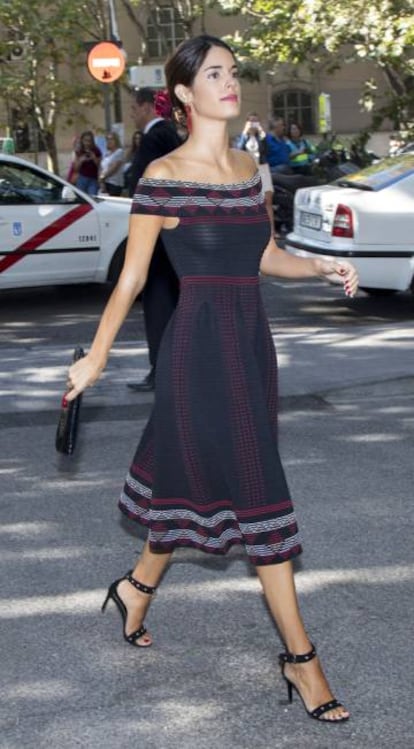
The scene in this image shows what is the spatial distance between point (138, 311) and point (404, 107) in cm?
1259

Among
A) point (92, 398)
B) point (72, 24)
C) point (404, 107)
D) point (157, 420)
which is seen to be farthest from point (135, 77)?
point (157, 420)

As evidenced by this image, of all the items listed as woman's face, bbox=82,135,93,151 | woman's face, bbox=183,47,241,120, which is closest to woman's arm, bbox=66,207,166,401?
woman's face, bbox=183,47,241,120

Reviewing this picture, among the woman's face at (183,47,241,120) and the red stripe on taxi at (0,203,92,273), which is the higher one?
the woman's face at (183,47,241,120)

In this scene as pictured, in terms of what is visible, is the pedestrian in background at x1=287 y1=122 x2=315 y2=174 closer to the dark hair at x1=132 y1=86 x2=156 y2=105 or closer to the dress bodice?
the dark hair at x1=132 y1=86 x2=156 y2=105

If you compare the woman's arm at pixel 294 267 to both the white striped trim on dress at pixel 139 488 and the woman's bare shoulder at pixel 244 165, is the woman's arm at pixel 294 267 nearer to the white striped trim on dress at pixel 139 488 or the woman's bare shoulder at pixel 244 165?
the woman's bare shoulder at pixel 244 165

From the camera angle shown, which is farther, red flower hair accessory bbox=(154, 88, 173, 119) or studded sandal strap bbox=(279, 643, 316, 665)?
red flower hair accessory bbox=(154, 88, 173, 119)

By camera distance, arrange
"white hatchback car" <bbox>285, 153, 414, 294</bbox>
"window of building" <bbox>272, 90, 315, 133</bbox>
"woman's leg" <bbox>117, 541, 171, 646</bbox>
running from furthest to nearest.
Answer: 1. "window of building" <bbox>272, 90, 315, 133</bbox>
2. "white hatchback car" <bbox>285, 153, 414, 294</bbox>
3. "woman's leg" <bbox>117, 541, 171, 646</bbox>

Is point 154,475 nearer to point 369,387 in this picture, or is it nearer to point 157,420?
point 157,420

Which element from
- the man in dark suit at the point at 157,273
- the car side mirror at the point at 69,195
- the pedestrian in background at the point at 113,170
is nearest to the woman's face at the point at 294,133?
the pedestrian in background at the point at 113,170

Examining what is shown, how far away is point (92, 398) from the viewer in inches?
354

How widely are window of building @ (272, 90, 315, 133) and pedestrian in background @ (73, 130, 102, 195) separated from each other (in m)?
26.8

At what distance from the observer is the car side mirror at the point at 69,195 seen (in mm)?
13742

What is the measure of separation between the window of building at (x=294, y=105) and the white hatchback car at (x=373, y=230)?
3729 cm

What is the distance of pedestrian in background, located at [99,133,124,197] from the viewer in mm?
22797
